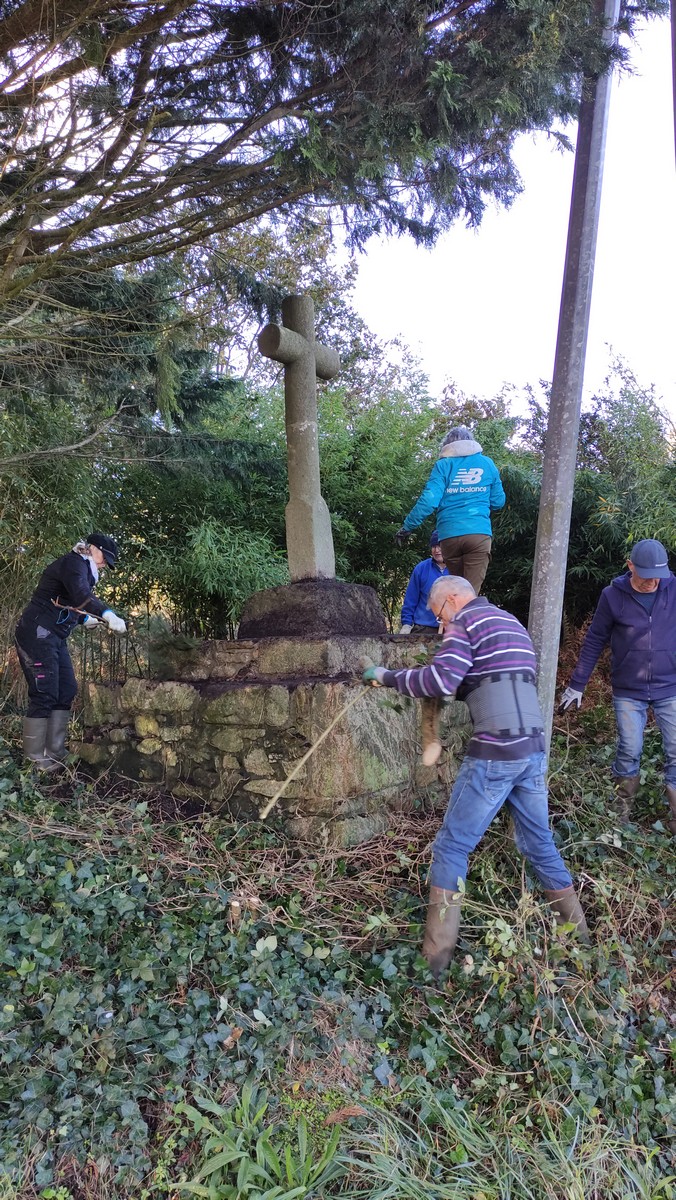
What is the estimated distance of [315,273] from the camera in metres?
14.6

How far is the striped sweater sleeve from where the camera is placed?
3.19 meters

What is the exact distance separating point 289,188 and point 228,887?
4.04m

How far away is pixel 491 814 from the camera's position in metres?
3.21

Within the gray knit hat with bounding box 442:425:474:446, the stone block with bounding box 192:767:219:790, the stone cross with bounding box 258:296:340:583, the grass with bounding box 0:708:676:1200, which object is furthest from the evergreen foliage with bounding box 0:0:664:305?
the grass with bounding box 0:708:676:1200

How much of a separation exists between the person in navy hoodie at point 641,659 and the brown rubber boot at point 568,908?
1.20 meters

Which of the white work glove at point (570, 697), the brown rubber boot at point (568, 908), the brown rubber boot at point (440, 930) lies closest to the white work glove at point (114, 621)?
the brown rubber boot at point (440, 930)

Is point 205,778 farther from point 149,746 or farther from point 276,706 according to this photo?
point 276,706

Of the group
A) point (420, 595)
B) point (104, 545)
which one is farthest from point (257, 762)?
point (420, 595)

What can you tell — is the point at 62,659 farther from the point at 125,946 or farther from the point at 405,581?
the point at 405,581

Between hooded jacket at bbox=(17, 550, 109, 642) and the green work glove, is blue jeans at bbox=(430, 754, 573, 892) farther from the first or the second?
hooded jacket at bbox=(17, 550, 109, 642)

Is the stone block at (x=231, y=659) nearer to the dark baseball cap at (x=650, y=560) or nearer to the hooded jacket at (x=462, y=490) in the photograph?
the hooded jacket at (x=462, y=490)

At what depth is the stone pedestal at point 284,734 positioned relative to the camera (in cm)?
390

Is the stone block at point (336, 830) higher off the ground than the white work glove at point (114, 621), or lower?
lower

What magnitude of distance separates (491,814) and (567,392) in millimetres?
2206
